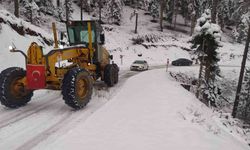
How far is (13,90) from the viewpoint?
1098cm

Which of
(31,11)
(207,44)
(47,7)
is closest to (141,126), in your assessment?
(207,44)

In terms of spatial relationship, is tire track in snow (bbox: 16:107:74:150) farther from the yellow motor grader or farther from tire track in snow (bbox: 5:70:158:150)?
the yellow motor grader

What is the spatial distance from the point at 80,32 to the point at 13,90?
16.6 feet

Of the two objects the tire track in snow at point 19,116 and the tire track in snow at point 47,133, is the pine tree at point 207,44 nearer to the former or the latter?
the tire track in snow at point 19,116

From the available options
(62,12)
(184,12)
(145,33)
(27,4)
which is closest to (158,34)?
(145,33)

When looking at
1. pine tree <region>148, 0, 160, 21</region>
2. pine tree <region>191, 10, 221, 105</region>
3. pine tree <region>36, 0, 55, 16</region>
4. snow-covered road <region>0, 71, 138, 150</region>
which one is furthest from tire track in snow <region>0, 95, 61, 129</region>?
pine tree <region>148, 0, 160, 21</region>

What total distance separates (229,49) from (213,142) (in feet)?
182

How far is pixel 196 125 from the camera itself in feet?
33.1

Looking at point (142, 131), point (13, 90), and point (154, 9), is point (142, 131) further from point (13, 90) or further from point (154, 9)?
point (154, 9)

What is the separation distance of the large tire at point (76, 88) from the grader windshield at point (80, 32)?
11.6 feet

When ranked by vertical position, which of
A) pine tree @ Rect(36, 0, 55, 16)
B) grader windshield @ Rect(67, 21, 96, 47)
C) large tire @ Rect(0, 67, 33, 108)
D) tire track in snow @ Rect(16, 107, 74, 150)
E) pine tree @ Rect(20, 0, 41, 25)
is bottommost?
tire track in snow @ Rect(16, 107, 74, 150)

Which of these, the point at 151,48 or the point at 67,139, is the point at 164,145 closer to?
the point at 67,139

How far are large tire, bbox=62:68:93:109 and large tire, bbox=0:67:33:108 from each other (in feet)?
6.09

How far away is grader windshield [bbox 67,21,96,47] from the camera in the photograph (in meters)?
14.6
